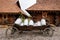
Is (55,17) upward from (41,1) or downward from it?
downward

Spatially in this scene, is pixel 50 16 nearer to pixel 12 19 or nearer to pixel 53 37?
pixel 12 19

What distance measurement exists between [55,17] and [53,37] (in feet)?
13.7

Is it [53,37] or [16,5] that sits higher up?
[16,5]

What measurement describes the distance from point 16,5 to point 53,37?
5.45 metres

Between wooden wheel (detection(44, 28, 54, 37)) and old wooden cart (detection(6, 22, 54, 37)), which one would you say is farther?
wooden wheel (detection(44, 28, 54, 37))

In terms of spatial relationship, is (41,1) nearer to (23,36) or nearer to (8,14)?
(8,14)

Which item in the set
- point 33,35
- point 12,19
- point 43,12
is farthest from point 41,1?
point 33,35

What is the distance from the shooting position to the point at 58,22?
15578mm

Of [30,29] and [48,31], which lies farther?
[48,31]

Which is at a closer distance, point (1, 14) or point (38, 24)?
point (38, 24)

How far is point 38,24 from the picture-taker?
11.8 metres

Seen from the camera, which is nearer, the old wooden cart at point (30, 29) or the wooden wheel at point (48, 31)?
the old wooden cart at point (30, 29)

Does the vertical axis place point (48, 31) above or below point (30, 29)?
below

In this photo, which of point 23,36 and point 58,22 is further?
point 58,22
